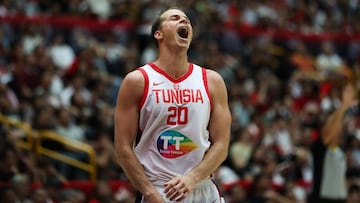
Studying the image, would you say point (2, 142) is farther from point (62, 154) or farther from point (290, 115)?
point (290, 115)

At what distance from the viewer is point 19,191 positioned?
1048 cm

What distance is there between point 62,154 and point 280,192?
3.36 metres

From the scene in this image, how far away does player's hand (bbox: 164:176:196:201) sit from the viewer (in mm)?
6141

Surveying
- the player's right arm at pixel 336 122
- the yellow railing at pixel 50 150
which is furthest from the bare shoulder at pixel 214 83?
the yellow railing at pixel 50 150

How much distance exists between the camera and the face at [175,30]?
21.0 ft

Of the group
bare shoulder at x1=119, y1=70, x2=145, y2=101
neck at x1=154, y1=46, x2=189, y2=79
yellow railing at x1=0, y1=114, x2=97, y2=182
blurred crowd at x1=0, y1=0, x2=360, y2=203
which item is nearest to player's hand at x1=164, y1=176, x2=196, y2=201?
bare shoulder at x1=119, y1=70, x2=145, y2=101

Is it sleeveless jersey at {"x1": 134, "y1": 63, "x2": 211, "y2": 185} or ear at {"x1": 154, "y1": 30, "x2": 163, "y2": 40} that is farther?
ear at {"x1": 154, "y1": 30, "x2": 163, "y2": 40}

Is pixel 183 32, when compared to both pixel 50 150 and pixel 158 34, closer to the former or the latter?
pixel 158 34

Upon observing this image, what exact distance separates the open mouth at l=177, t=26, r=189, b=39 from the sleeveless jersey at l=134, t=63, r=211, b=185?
0.35 m

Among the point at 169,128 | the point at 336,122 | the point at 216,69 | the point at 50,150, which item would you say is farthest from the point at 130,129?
the point at 216,69

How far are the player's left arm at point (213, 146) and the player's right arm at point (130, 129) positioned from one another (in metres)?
0.17

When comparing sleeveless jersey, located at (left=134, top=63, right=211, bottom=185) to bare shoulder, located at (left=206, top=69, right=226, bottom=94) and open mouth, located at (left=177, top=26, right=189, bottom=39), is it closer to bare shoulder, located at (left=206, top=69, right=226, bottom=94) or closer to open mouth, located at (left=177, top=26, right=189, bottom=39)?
bare shoulder, located at (left=206, top=69, right=226, bottom=94)

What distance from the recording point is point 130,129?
630cm

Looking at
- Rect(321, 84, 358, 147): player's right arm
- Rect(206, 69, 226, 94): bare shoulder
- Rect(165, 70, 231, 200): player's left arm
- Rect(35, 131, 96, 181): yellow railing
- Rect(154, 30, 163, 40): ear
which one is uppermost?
Rect(154, 30, 163, 40): ear
